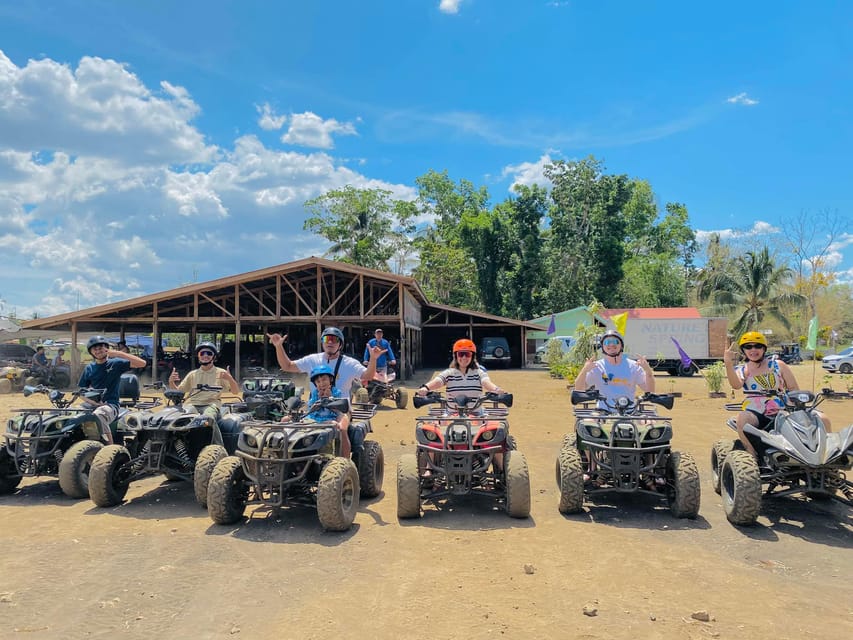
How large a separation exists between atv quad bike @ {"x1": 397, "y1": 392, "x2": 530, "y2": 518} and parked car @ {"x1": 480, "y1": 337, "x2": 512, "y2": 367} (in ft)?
87.6

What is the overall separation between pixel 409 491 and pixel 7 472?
446 cm

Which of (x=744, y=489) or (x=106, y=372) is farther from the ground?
(x=106, y=372)

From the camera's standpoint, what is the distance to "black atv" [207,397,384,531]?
5051 mm

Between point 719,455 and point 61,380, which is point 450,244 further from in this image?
point 719,455

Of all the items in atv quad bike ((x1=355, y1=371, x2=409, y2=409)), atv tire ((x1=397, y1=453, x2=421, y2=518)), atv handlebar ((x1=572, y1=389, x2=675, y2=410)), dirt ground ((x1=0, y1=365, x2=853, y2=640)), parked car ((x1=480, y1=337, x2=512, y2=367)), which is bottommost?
dirt ground ((x1=0, y1=365, x2=853, y2=640))

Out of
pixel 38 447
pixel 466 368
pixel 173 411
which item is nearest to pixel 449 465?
pixel 466 368

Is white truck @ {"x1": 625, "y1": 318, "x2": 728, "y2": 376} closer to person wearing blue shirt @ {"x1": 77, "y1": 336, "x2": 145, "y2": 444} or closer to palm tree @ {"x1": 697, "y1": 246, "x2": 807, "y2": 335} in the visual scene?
palm tree @ {"x1": 697, "y1": 246, "x2": 807, "y2": 335}

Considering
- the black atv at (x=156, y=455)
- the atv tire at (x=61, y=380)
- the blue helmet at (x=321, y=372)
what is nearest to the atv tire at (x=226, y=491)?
the black atv at (x=156, y=455)

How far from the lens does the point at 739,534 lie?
203 inches

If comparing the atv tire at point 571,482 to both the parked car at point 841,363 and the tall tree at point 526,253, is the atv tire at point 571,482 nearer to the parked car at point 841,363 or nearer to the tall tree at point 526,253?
the parked car at point 841,363

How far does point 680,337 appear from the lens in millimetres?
29719

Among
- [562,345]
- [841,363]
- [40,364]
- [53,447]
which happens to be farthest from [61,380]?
[841,363]

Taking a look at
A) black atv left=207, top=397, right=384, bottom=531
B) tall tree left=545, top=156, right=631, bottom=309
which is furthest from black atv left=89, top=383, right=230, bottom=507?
tall tree left=545, top=156, right=631, bottom=309

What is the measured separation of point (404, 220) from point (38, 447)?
47190 mm
